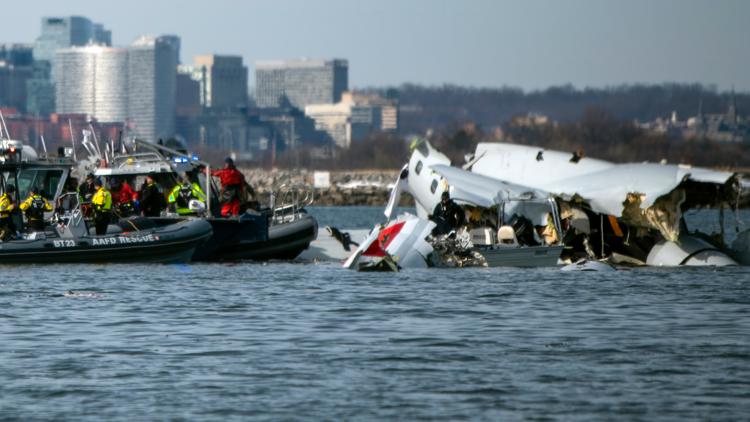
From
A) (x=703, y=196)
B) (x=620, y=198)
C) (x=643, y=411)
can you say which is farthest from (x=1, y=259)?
(x=643, y=411)

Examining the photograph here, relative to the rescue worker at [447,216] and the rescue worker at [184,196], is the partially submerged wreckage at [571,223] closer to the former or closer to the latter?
the rescue worker at [447,216]

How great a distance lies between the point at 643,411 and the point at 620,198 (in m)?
19.3

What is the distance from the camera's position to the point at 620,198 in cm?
3506

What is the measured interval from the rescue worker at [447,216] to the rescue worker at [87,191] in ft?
24.5

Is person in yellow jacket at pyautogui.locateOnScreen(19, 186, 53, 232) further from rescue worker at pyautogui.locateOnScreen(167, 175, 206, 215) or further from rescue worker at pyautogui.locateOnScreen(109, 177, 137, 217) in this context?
rescue worker at pyautogui.locateOnScreen(167, 175, 206, 215)

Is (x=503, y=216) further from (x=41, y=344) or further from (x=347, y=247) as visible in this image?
(x=41, y=344)

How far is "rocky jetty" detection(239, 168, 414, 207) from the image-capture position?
418 ft

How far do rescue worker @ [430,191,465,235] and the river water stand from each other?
276cm

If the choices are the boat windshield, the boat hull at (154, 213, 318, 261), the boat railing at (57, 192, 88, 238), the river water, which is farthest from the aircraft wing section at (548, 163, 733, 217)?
the boat windshield

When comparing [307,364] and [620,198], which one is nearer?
[307,364]

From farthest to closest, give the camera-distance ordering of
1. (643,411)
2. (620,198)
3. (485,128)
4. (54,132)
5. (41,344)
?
(54,132) → (485,128) → (620,198) → (41,344) → (643,411)

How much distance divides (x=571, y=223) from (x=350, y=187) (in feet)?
341

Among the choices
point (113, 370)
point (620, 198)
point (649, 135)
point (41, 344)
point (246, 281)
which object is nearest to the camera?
point (113, 370)

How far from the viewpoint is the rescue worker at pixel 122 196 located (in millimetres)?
36281
